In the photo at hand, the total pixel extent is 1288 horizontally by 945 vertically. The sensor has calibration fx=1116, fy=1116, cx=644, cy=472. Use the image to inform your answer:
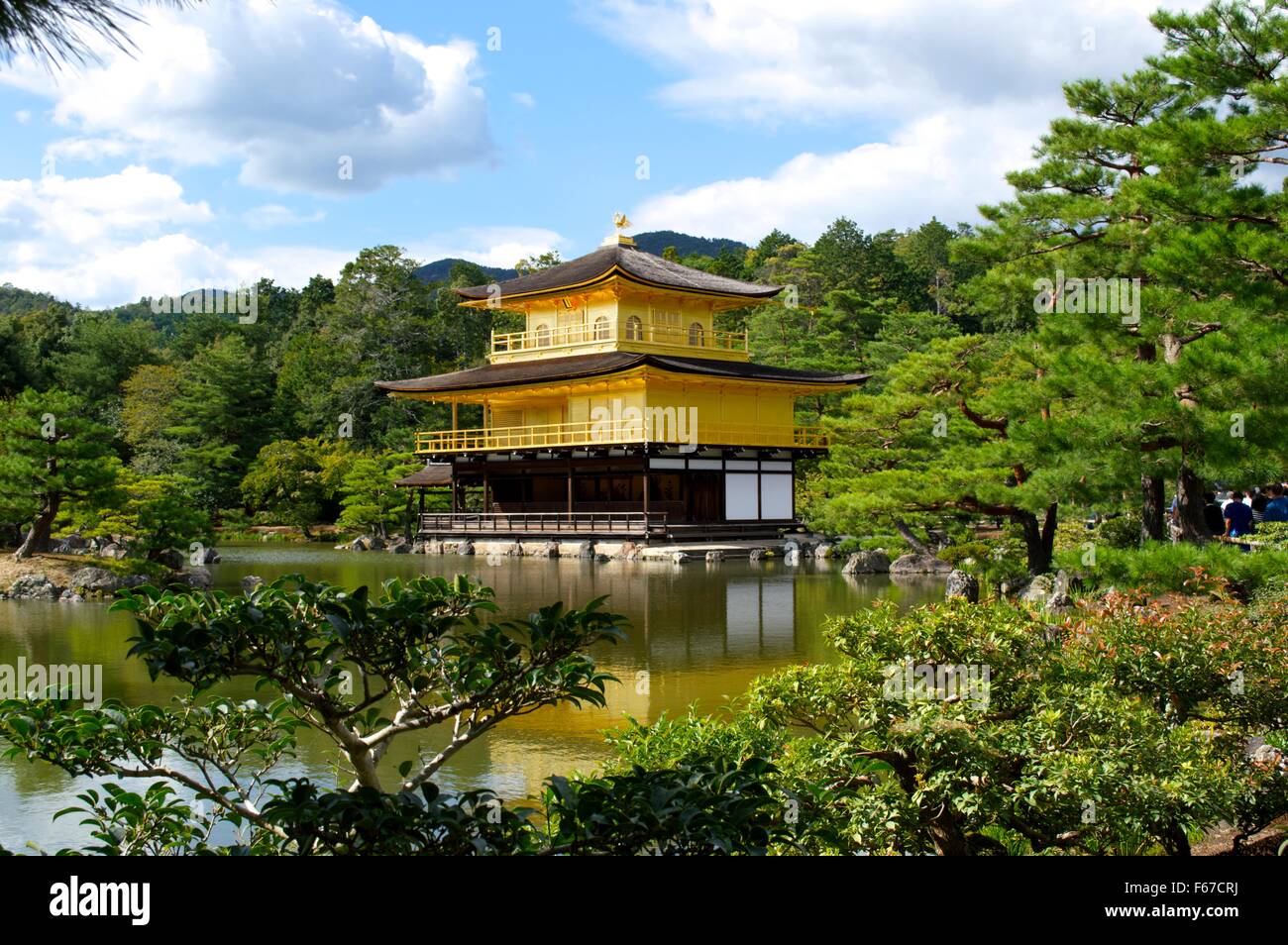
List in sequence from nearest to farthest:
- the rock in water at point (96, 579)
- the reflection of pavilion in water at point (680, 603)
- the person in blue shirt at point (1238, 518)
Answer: the reflection of pavilion in water at point (680, 603) → the person in blue shirt at point (1238, 518) → the rock in water at point (96, 579)

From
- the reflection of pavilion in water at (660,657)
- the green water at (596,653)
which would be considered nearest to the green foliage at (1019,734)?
the reflection of pavilion in water at (660,657)

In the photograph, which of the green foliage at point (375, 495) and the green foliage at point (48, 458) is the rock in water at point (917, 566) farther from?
the green foliage at point (375, 495)

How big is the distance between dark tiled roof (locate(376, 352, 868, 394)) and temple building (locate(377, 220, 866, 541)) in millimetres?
58

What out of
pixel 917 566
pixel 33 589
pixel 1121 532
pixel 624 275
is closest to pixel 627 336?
pixel 624 275

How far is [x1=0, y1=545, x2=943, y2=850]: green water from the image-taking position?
598cm

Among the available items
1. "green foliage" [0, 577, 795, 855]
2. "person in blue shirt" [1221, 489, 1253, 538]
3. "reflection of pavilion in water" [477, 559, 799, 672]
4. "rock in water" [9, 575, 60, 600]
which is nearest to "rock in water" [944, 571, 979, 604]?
"reflection of pavilion in water" [477, 559, 799, 672]

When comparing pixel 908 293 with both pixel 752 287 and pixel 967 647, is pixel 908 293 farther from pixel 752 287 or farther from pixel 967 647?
pixel 967 647

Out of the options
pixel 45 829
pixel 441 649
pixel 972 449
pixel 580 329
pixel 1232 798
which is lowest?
pixel 45 829

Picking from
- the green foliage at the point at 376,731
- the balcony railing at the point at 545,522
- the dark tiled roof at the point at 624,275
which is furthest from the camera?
the dark tiled roof at the point at 624,275

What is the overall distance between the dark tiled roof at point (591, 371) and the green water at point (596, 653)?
15.4 ft

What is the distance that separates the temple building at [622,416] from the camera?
987 inches

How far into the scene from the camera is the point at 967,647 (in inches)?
181
